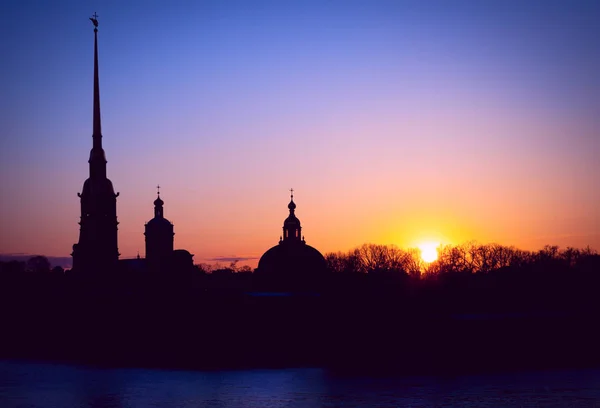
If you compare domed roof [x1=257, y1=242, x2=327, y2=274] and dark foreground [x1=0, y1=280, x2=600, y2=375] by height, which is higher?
domed roof [x1=257, y1=242, x2=327, y2=274]

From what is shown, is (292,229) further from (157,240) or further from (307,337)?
(307,337)

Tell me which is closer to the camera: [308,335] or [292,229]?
[308,335]

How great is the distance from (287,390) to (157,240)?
60101mm

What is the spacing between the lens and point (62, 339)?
244 feet

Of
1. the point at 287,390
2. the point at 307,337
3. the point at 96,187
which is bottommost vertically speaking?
the point at 287,390

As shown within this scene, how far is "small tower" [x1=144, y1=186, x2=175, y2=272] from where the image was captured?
10106 centimetres

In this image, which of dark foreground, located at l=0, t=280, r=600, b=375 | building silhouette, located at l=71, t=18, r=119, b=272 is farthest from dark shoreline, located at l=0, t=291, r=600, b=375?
building silhouette, located at l=71, t=18, r=119, b=272

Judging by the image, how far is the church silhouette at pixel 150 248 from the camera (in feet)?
284

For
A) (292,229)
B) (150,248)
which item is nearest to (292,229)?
(292,229)

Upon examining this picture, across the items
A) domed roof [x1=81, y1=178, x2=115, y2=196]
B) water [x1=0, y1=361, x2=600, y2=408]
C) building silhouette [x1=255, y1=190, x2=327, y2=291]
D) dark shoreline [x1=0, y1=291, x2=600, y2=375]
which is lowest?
water [x1=0, y1=361, x2=600, y2=408]

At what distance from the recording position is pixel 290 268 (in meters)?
86.2

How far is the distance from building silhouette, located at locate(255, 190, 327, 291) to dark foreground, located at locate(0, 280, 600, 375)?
9.76 meters

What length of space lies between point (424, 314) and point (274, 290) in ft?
70.3

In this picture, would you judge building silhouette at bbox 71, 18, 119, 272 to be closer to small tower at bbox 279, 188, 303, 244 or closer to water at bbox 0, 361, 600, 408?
small tower at bbox 279, 188, 303, 244
